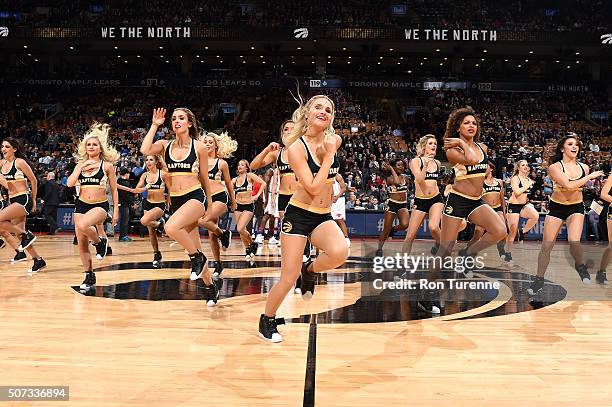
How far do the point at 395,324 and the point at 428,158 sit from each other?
3750mm

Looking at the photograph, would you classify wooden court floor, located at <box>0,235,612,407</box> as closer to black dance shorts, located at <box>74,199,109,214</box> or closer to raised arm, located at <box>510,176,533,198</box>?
black dance shorts, located at <box>74,199,109,214</box>

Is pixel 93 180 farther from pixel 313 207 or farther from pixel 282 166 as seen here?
pixel 313 207

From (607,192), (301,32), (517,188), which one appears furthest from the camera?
(301,32)

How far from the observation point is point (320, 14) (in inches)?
1248

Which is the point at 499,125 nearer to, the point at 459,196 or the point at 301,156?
the point at 459,196

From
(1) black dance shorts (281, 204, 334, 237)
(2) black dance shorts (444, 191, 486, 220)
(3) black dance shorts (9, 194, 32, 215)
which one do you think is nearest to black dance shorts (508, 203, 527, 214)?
(2) black dance shorts (444, 191, 486, 220)

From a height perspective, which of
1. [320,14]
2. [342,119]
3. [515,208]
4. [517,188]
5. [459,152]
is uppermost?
[320,14]

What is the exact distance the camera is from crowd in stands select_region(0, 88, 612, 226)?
24094mm

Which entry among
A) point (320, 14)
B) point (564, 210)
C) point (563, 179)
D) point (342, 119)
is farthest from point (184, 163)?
point (320, 14)

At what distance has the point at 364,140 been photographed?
24.5m

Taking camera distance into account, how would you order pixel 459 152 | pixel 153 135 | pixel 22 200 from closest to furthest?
pixel 459 152, pixel 153 135, pixel 22 200

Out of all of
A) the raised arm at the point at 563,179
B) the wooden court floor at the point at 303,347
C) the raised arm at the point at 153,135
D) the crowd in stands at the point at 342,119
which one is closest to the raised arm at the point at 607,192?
the raised arm at the point at 563,179

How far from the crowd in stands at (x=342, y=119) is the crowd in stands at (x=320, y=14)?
3.56m

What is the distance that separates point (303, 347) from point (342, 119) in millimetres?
23673
